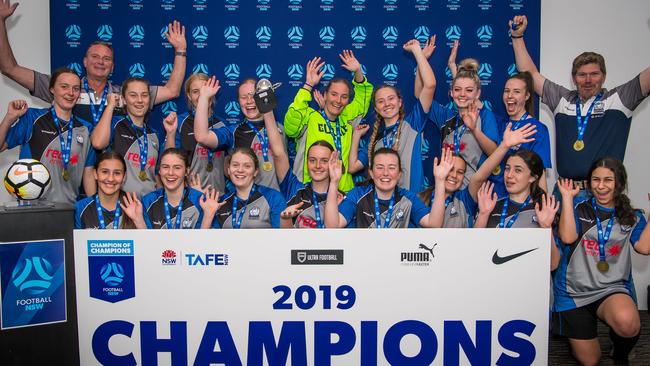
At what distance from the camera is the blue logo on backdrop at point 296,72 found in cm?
520

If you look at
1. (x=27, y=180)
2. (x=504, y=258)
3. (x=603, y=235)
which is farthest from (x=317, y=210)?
(x=603, y=235)

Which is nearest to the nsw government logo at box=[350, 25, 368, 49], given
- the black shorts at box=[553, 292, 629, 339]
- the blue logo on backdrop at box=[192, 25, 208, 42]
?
the blue logo on backdrop at box=[192, 25, 208, 42]

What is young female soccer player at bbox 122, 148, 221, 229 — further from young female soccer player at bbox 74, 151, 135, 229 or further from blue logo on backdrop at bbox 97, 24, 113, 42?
blue logo on backdrop at bbox 97, 24, 113, 42

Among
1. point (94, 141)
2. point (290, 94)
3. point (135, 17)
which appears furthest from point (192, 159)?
point (135, 17)

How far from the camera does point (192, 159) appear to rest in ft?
Result: 15.0

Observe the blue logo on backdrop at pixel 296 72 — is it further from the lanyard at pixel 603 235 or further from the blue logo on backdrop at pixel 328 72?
the lanyard at pixel 603 235

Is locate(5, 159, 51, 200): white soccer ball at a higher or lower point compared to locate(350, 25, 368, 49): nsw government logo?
lower

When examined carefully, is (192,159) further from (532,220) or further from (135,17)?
(532,220)

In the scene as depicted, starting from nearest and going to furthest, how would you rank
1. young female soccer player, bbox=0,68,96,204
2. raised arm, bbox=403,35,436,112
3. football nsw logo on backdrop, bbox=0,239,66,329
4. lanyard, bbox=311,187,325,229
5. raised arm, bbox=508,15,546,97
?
1. football nsw logo on backdrop, bbox=0,239,66,329
2. lanyard, bbox=311,187,325,229
3. young female soccer player, bbox=0,68,96,204
4. raised arm, bbox=403,35,436,112
5. raised arm, bbox=508,15,546,97

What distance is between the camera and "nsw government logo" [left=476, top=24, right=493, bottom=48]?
5.14m

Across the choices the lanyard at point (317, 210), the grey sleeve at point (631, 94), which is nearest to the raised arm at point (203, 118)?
the lanyard at point (317, 210)

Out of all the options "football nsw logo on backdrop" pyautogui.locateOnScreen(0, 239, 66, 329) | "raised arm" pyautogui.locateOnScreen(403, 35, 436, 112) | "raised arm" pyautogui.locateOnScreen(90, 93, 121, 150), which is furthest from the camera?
"raised arm" pyautogui.locateOnScreen(403, 35, 436, 112)

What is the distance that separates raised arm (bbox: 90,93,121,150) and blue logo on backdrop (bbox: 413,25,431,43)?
2.78 meters

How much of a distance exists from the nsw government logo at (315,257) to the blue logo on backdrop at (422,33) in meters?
2.98
